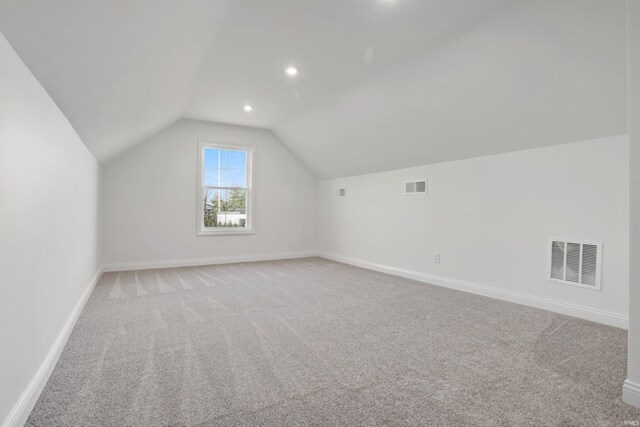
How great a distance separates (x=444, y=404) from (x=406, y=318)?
4.18 ft

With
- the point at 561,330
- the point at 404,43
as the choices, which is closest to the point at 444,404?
the point at 561,330

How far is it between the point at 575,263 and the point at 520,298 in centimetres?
62

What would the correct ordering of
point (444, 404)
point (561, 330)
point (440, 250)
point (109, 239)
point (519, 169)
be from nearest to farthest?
point (444, 404) < point (561, 330) < point (519, 169) < point (440, 250) < point (109, 239)

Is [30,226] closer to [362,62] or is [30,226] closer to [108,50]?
[108,50]

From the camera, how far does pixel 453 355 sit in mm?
2137

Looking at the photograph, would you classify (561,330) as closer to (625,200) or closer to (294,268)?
(625,200)

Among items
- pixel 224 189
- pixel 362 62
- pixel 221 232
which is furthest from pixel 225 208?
pixel 362 62

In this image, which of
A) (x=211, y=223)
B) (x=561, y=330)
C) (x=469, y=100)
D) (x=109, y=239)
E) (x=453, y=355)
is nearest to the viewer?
(x=453, y=355)

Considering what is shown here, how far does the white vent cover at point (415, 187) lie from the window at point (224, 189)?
286cm

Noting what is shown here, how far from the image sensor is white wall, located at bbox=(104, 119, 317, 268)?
497 cm

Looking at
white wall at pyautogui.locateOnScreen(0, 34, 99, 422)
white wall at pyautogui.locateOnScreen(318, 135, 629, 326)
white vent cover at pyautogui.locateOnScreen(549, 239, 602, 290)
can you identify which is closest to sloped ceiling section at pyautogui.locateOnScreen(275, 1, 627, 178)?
white wall at pyautogui.locateOnScreen(318, 135, 629, 326)

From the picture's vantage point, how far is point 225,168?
19.3ft

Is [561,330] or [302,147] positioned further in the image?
[302,147]

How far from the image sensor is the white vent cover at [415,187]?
442 centimetres
